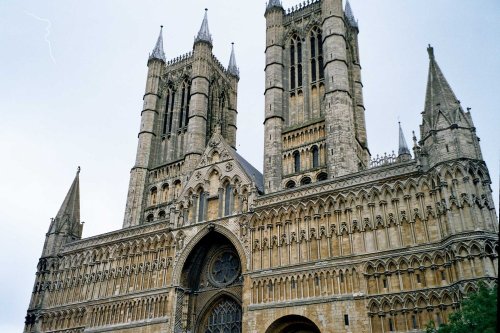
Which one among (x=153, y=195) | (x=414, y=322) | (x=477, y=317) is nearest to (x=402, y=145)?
(x=153, y=195)

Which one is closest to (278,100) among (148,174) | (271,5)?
(271,5)

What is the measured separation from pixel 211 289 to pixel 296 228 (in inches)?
297

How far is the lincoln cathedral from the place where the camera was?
78.0ft

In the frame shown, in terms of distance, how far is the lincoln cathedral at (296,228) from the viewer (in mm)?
23766

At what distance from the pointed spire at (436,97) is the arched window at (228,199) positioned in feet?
43.0

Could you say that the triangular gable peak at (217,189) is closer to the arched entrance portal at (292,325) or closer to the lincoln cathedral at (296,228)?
the lincoln cathedral at (296,228)

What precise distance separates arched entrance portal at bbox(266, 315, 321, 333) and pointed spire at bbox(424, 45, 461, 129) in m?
12.6

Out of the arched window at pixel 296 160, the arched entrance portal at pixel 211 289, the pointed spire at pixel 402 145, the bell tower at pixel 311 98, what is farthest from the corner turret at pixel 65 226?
the pointed spire at pixel 402 145

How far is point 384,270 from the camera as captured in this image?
24562mm

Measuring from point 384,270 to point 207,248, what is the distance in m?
12.8

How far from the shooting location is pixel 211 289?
3169 cm

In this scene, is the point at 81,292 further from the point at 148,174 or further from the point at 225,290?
the point at 148,174

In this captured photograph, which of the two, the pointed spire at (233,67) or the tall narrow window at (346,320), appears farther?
the pointed spire at (233,67)

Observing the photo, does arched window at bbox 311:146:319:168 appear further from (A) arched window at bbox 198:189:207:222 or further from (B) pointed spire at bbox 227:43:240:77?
(B) pointed spire at bbox 227:43:240:77
